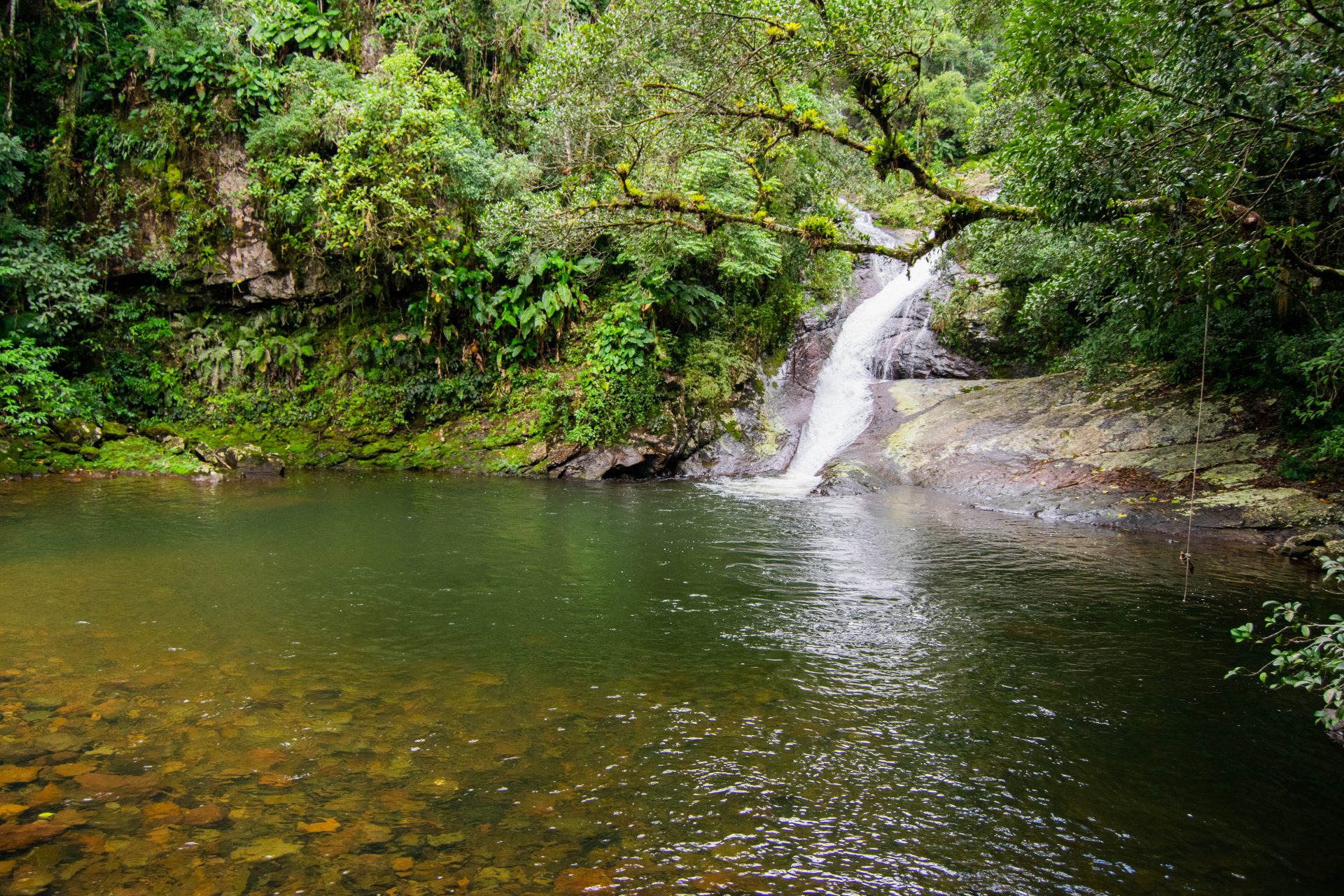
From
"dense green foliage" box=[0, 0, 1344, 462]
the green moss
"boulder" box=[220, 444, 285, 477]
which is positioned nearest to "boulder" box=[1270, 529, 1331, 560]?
"dense green foliage" box=[0, 0, 1344, 462]

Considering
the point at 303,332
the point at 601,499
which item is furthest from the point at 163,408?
the point at 601,499

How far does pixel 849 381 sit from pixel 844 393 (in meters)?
0.65

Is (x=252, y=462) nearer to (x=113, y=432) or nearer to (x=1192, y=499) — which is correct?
(x=113, y=432)

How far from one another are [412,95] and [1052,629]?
16112 millimetres

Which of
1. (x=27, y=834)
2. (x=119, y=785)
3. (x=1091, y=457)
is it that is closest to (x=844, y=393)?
(x=1091, y=457)

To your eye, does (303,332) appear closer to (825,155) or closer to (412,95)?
(412,95)

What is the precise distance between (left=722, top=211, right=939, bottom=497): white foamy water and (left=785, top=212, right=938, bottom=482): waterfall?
17 millimetres

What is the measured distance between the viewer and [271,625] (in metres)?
6.06

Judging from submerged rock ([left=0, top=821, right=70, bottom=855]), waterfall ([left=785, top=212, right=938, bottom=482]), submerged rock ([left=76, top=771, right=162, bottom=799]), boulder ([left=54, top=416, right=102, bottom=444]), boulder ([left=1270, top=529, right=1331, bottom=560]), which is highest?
waterfall ([left=785, top=212, right=938, bottom=482])

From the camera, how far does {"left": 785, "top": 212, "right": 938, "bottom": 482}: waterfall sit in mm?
16750

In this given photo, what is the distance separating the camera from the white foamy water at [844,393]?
15.5m

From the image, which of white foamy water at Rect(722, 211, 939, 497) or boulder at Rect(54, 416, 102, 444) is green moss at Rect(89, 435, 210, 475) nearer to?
boulder at Rect(54, 416, 102, 444)

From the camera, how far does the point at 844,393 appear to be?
61.1 feet

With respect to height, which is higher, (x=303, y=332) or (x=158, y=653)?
(x=303, y=332)
